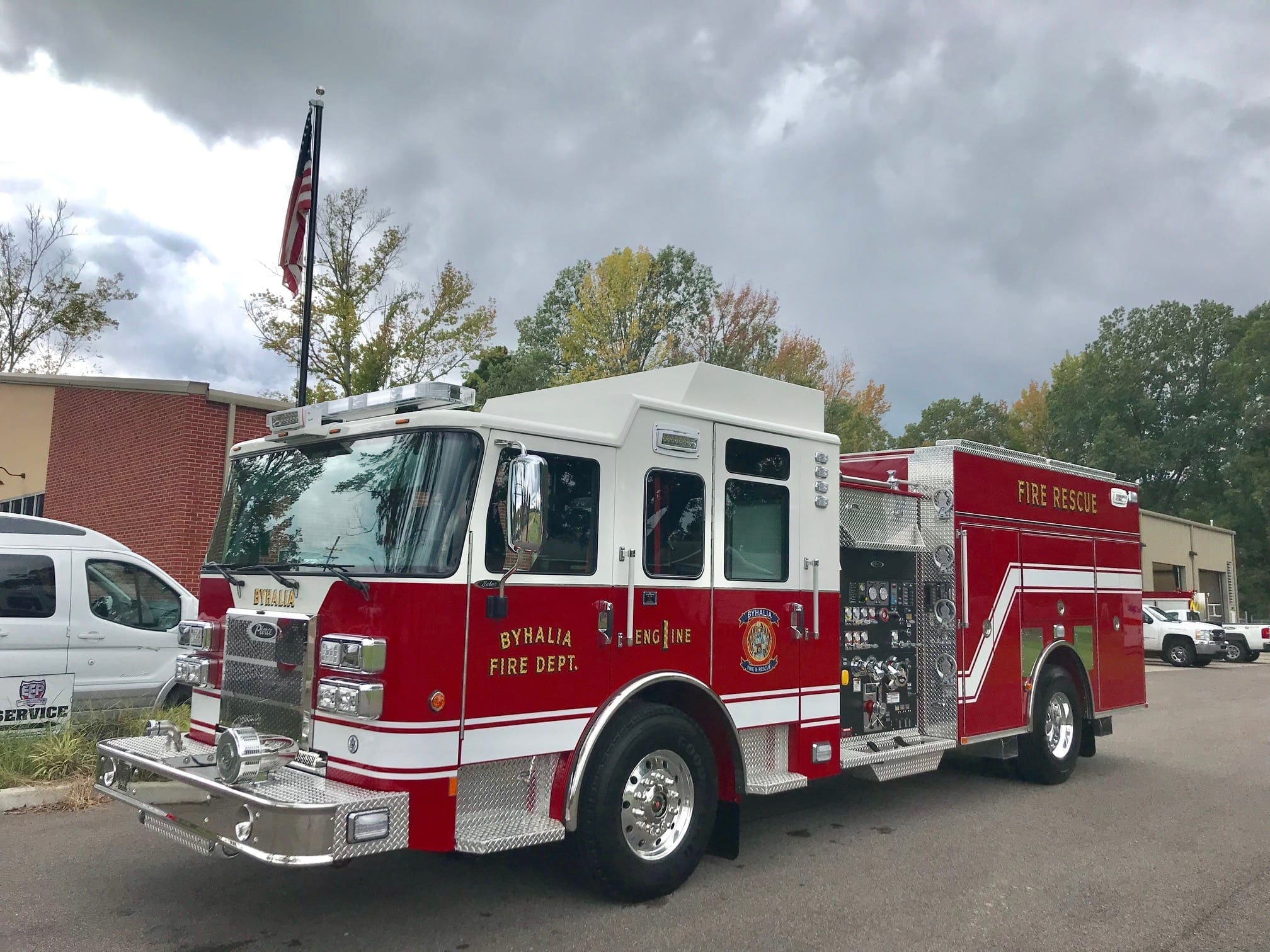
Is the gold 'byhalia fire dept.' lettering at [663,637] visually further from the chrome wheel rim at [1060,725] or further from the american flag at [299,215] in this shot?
the american flag at [299,215]

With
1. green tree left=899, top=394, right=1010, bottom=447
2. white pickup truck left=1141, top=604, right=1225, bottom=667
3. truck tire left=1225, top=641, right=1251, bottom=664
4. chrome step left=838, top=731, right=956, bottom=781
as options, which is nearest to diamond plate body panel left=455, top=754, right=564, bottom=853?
chrome step left=838, top=731, right=956, bottom=781

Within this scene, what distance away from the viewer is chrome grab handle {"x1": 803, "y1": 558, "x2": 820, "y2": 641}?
615 centimetres

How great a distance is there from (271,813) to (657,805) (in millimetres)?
2041

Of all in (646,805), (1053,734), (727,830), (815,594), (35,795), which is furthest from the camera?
(1053,734)

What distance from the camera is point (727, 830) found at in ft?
18.7

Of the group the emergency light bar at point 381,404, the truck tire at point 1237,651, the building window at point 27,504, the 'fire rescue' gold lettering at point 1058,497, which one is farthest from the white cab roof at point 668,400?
the truck tire at point 1237,651

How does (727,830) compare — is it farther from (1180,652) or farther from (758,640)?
(1180,652)

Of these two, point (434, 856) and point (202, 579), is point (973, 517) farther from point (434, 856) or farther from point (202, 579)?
point (202, 579)

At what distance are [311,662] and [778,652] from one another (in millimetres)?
2739

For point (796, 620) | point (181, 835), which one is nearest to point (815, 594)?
point (796, 620)

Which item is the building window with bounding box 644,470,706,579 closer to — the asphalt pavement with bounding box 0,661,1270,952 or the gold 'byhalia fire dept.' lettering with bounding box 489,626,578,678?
the gold 'byhalia fire dept.' lettering with bounding box 489,626,578,678

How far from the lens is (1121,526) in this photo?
9.65 meters

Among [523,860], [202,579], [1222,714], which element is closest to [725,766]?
[523,860]

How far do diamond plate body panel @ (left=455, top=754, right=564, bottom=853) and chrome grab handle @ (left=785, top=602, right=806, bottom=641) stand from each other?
74.8 inches
